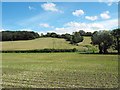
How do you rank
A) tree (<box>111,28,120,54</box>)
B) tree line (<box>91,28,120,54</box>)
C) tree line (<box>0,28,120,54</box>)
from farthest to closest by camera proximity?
tree line (<box>0,28,120,54</box>)
tree line (<box>91,28,120,54</box>)
tree (<box>111,28,120,54</box>)

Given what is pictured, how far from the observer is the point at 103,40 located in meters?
88.9

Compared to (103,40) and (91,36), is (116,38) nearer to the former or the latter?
(103,40)

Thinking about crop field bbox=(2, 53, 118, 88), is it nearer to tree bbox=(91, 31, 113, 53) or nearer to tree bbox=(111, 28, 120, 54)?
tree bbox=(111, 28, 120, 54)

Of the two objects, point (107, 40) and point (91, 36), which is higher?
point (91, 36)

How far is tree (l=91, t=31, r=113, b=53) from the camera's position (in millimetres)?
85625

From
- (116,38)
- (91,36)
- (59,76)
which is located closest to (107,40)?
(116,38)

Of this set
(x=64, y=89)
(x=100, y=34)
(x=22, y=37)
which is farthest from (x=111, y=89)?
(x=22, y=37)

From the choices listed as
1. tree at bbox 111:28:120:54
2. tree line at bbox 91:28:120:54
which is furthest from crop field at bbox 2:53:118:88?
tree line at bbox 91:28:120:54

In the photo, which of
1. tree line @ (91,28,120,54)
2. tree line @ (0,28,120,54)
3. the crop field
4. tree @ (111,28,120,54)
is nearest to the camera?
the crop field

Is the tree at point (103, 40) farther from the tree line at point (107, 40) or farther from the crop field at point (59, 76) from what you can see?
the crop field at point (59, 76)

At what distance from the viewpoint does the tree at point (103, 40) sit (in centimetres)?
8562

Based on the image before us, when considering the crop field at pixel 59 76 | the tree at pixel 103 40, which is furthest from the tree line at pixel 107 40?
the crop field at pixel 59 76

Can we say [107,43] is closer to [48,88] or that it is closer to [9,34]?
[9,34]

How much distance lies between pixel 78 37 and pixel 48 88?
4395 inches
